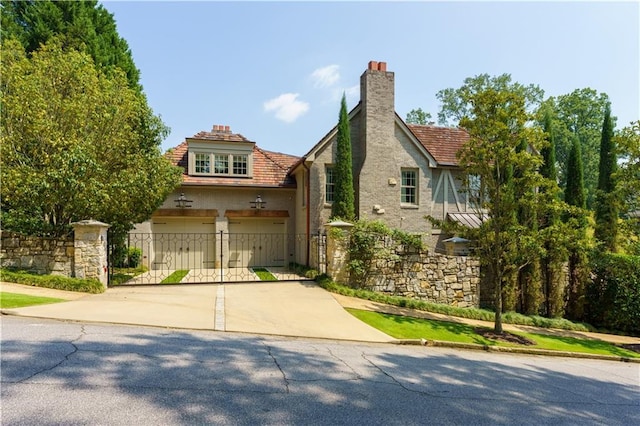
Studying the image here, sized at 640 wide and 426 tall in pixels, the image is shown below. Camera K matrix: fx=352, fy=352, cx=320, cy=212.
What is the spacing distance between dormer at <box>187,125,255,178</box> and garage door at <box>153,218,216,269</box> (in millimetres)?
2639

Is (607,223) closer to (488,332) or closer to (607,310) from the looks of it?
(607,310)

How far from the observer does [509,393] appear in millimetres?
5273

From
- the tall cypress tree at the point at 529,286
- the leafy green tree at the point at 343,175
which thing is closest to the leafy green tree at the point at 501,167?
the tall cypress tree at the point at 529,286

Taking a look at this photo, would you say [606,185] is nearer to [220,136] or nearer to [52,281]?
[220,136]

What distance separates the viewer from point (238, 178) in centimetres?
1872

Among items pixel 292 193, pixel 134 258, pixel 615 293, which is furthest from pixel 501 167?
pixel 134 258

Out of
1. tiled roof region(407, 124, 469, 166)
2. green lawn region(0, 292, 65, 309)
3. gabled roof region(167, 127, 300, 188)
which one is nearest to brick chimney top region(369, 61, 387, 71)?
tiled roof region(407, 124, 469, 166)

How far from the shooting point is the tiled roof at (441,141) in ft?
62.1

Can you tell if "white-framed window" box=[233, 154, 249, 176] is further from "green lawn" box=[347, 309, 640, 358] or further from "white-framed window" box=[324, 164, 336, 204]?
"green lawn" box=[347, 309, 640, 358]

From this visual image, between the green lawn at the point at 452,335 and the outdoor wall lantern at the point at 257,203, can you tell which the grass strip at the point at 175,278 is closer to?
the outdoor wall lantern at the point at 257,203

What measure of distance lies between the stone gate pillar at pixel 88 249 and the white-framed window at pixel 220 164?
764 cm

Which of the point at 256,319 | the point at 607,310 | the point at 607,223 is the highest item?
the point at 607,223

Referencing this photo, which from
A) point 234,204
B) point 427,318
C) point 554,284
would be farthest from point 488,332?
point 234,204

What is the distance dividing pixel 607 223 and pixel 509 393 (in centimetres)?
1583
